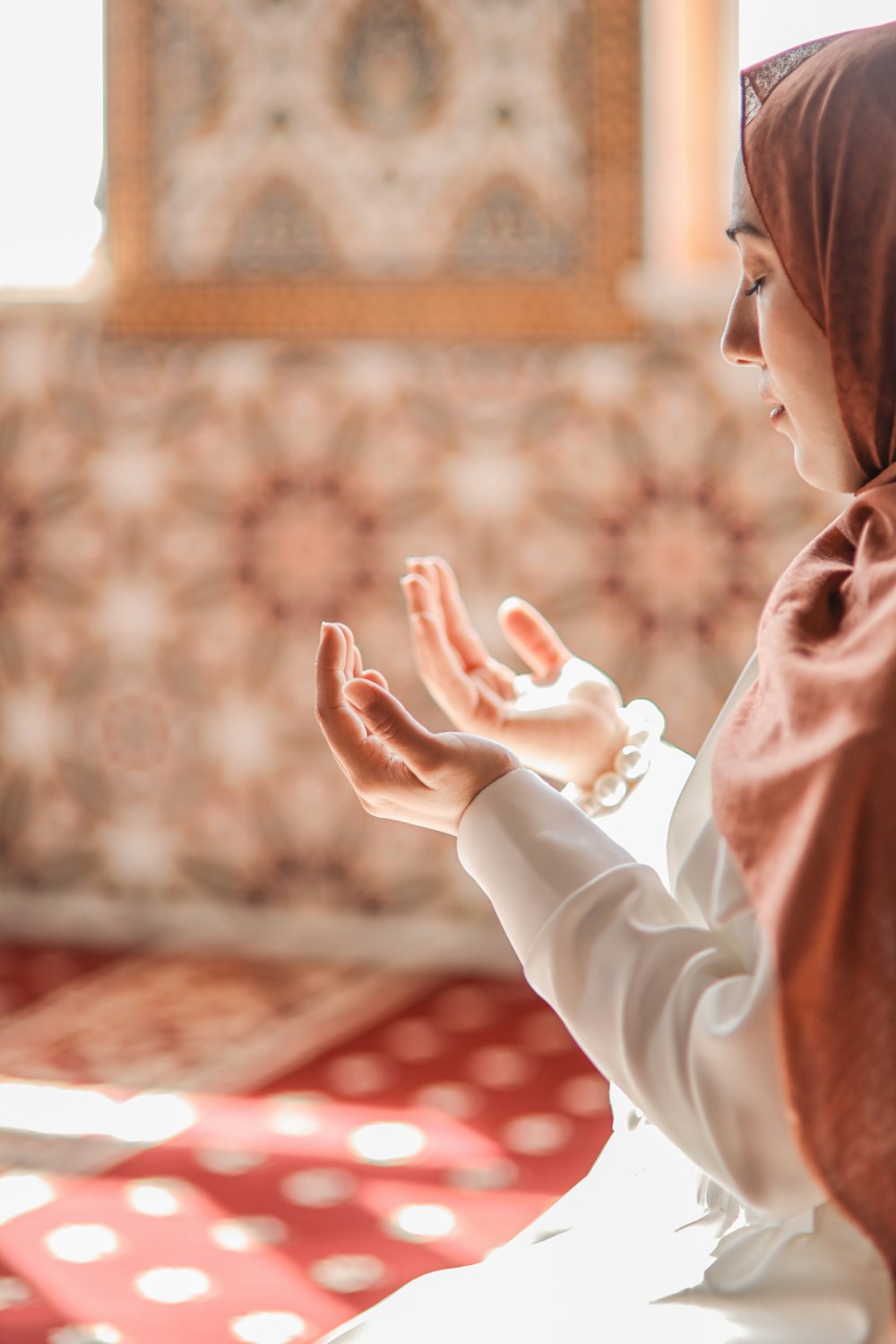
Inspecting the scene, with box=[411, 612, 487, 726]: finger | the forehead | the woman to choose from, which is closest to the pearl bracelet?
box=[411, 612, 487, 726]: finger

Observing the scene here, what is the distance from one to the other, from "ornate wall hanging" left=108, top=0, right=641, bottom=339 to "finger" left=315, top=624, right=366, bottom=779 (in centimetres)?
181

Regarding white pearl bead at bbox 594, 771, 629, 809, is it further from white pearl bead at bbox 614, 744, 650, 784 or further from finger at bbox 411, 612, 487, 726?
finger at bbox 411, 612, 487, 726

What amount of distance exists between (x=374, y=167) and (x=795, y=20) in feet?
2.53

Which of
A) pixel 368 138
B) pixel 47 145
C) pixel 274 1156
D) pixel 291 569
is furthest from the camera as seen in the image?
pixel 47 145

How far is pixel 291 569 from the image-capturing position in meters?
2.77

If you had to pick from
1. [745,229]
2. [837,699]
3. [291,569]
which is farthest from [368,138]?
[837,699]

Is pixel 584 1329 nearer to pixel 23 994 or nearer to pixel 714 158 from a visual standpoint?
pixel 23 994

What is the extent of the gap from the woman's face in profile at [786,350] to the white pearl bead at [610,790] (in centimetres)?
33

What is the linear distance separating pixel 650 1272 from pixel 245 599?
2.07 m

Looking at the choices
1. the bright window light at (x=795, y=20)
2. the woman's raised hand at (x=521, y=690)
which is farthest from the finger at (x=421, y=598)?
the bright window light at (x=795, y=20)

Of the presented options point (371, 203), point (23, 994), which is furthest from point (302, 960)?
point (371, 203)

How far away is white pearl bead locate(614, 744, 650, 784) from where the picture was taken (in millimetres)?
1140

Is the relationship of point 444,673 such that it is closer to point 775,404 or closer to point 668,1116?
point 775,404

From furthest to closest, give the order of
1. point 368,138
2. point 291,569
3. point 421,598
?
point 291,569 → point 368,138 → point 421,598
